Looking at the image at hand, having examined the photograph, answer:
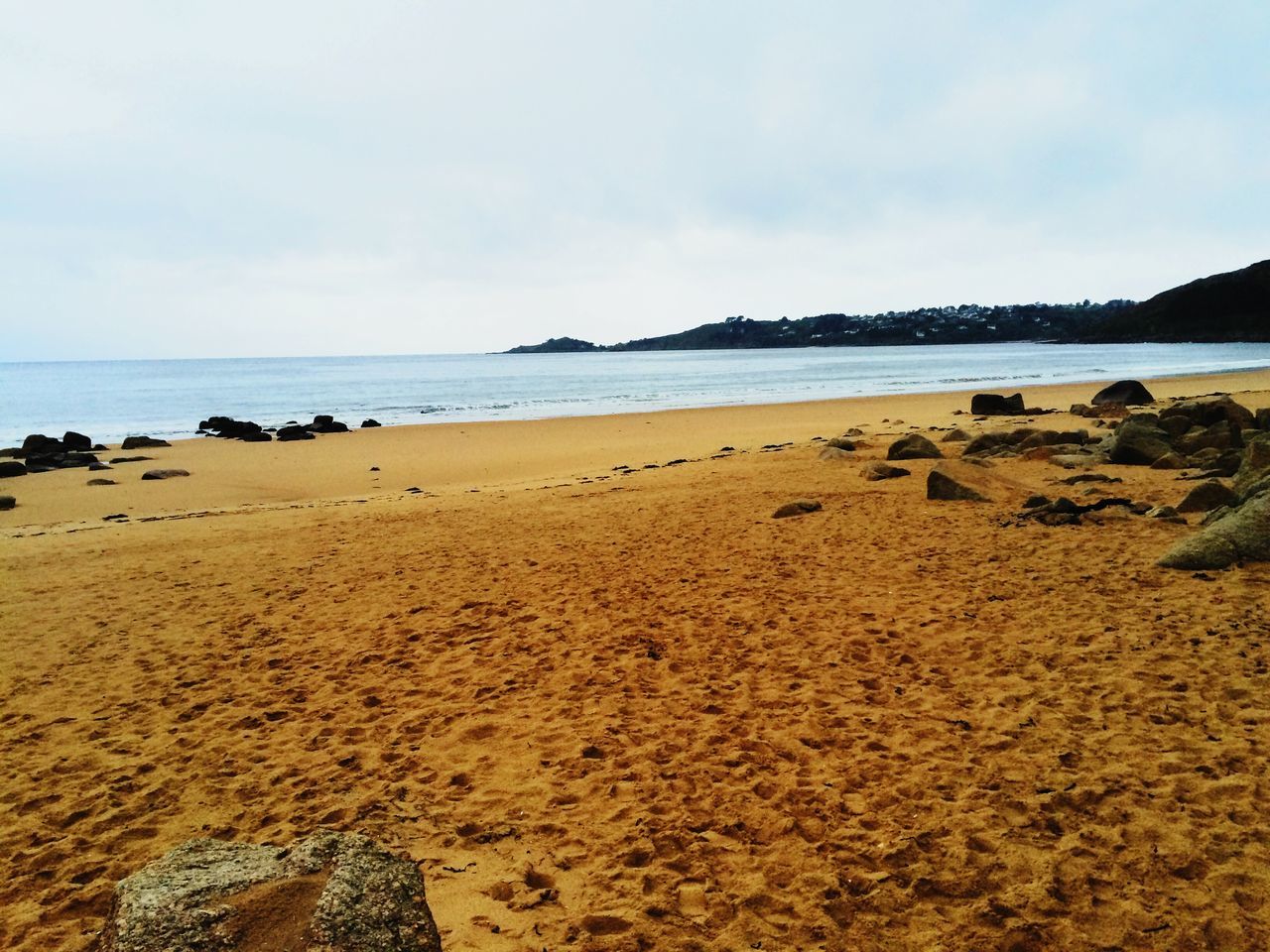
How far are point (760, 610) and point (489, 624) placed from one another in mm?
2987

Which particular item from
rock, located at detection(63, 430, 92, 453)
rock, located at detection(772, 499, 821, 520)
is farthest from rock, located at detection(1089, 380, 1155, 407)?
rock, located at detection(63, 430, 92, 453)

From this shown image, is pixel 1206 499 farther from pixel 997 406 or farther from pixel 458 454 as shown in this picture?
pixel 458 454

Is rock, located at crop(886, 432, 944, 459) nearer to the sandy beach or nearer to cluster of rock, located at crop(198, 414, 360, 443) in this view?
the sandy beach

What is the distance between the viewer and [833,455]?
57.9ft

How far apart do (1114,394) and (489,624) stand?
28.5 m

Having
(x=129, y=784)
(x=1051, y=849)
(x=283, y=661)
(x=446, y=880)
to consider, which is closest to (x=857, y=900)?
(x=1051, y=849)

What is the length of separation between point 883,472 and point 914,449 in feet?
8.09

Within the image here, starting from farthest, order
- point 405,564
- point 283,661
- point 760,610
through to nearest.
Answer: point 405,564, point 760,610, point 283,661

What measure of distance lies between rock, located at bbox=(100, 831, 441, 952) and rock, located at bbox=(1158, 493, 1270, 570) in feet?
28.4

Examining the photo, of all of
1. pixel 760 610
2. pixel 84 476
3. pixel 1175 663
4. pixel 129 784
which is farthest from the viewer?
pixel 84 476

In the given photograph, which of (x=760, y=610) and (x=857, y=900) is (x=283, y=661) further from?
(x=857, y=900)

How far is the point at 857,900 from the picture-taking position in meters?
3.58

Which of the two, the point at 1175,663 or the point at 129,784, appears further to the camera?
the point at 1175,663

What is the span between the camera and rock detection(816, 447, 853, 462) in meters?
17.5
